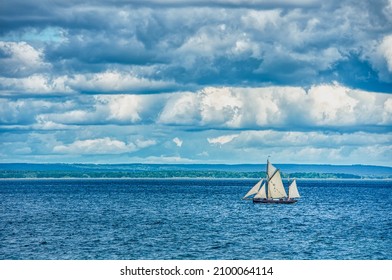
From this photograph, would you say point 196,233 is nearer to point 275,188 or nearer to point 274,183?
point 274,183

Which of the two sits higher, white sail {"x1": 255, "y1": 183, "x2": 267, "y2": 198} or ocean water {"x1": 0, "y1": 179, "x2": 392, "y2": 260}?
white sail {"x1": 255, "y1": 183, "x2": 267, "y2": 198}

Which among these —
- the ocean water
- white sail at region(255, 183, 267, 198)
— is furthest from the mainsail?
the ocean water

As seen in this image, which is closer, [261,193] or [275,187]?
[275,187]

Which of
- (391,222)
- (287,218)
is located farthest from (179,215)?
(391,222)

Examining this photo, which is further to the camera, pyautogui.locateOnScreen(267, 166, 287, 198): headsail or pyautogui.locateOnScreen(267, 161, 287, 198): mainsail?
pyautogui.locateOnScreen(267, 166, 287, 198): headsail

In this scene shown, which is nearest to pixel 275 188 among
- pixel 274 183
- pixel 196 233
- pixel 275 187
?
pixel 275 187

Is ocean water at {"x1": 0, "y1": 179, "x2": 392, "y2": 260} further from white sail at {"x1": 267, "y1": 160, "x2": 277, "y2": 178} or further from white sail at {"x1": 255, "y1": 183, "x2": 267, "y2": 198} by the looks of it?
white sail at {"x1": 255, "y1": 183, "x2": 267, "y2": 198}

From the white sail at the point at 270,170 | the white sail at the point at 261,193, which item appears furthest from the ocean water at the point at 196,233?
the white sail at the point at 261,193

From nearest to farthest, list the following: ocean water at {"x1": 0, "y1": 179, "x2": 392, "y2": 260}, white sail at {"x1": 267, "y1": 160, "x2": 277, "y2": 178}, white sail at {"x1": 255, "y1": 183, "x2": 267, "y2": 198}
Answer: ocean water at {"x1": 0, "y1": 179, "x2": 392, "y2": 260} < white sail at {"x1": 267, "y1": 160, "x2": 277, "y2": 178} < white sail at {"x1": 255, "y1": 183, "x2": 267, "y2": 198}

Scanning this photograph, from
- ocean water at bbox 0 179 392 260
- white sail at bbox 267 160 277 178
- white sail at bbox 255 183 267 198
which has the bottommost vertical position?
ocean water at bbox 0 179 392 260

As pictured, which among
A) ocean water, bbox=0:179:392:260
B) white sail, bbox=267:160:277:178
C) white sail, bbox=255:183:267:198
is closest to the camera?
ocean water, bbox=0:179:392:260

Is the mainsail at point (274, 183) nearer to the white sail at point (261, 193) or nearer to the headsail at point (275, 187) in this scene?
the headsail at point (275, 187)
